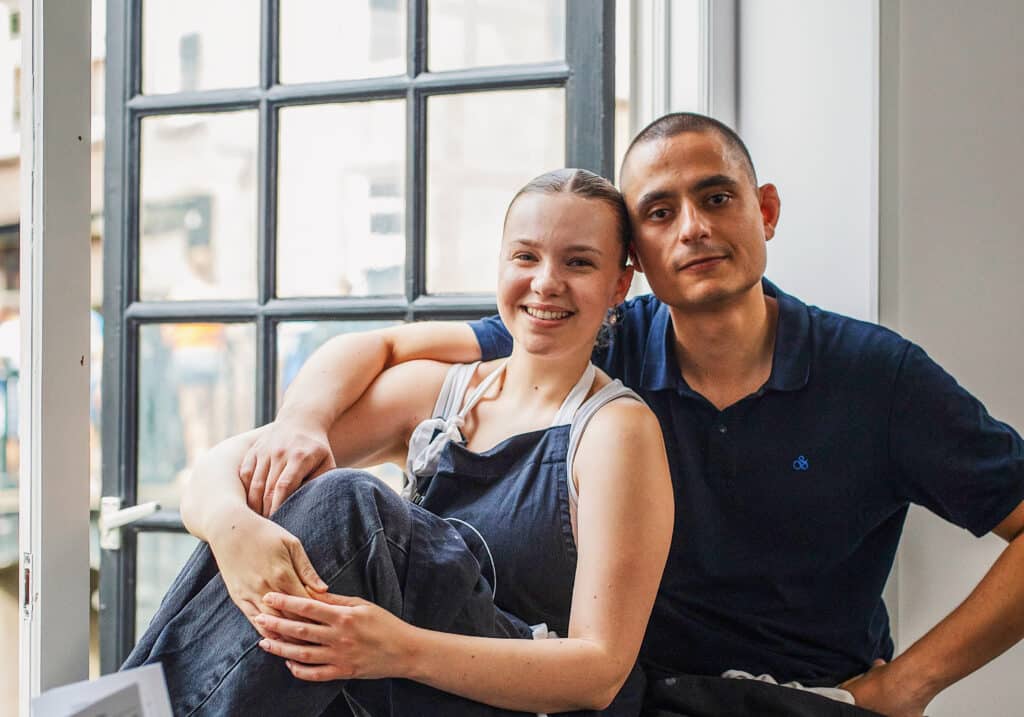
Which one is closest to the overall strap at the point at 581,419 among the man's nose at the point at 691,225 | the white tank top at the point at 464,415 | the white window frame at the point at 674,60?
the white tank top at the point at 464,415

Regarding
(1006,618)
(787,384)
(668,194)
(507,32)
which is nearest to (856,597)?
(1006,618)

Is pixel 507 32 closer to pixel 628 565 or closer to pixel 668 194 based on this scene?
pixel 668 194

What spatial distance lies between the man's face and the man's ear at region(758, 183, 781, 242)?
6 cm

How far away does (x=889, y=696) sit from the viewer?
1188mm

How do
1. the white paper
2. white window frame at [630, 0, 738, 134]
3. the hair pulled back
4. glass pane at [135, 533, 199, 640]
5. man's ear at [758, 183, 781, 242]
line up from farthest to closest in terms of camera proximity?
1. glass pane at [135, 533, 199, 640]
2. white window frame at [630, 0, 738, 134]
3. man's ear at [758, 183, 781, 242]
4. the hair pulled back
5. the white paper

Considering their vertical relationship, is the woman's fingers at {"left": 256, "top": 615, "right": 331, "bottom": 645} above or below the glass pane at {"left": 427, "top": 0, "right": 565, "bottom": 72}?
below

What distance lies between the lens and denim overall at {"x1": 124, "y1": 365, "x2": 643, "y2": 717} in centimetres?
93

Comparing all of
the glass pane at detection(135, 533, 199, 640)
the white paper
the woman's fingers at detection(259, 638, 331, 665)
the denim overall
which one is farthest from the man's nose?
the glass pane at detection(135, 533, 199, 640)

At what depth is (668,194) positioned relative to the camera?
Result: 3.97 feet

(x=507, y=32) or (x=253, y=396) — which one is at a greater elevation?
(x=507, y=32)

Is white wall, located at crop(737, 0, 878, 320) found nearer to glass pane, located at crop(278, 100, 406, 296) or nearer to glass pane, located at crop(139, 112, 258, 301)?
glass pane, located at crop(278, 100, 406, 296)

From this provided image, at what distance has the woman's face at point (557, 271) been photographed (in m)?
1.13

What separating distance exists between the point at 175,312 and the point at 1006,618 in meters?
1.44

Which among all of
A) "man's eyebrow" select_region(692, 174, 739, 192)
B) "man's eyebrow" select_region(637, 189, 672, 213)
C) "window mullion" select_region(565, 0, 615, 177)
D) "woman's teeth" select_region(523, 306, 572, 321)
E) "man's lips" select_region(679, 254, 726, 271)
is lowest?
"woman's teeth" select_region(523, 306, 572, 321)
